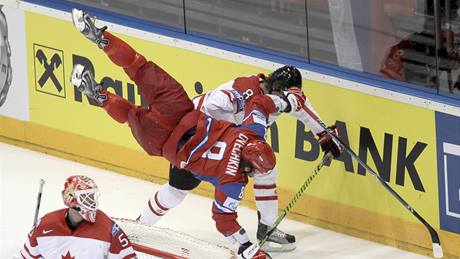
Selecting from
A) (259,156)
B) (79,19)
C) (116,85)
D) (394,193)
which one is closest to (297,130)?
(394,193)

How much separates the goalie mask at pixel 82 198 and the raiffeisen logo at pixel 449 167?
→ 7.76 feet

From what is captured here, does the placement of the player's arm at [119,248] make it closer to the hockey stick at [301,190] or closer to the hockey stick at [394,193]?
the hockey stick at [301,190]

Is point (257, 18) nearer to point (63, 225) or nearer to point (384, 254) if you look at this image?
point (384, 254)

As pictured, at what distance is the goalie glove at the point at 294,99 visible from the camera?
8852 millimetres

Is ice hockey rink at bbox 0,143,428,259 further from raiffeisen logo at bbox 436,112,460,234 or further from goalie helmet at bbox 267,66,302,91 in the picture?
goalie helmet at bbox 267,66,302,91

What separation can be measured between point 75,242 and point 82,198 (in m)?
0.23

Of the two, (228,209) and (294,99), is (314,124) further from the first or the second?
(228,209)

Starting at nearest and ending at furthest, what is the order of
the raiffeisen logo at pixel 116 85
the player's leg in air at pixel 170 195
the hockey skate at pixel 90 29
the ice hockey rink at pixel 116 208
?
the hockey skate at pixel 90 29 → the player's leg in air at pixel 170 195 → the ice hockey rink at pixel 116 208 → the raiffeisen logo at pixel 116 85

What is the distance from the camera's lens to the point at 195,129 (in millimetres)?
8664

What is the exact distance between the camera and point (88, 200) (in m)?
7.25

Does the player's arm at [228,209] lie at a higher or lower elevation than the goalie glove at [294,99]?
lower

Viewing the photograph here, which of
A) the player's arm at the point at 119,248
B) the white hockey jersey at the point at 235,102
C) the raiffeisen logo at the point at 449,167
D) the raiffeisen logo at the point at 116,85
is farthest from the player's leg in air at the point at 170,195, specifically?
the player's arm at the point at 119,248

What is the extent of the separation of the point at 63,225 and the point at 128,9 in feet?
10.0

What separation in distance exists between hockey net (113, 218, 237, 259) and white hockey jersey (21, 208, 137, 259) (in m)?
0.94
